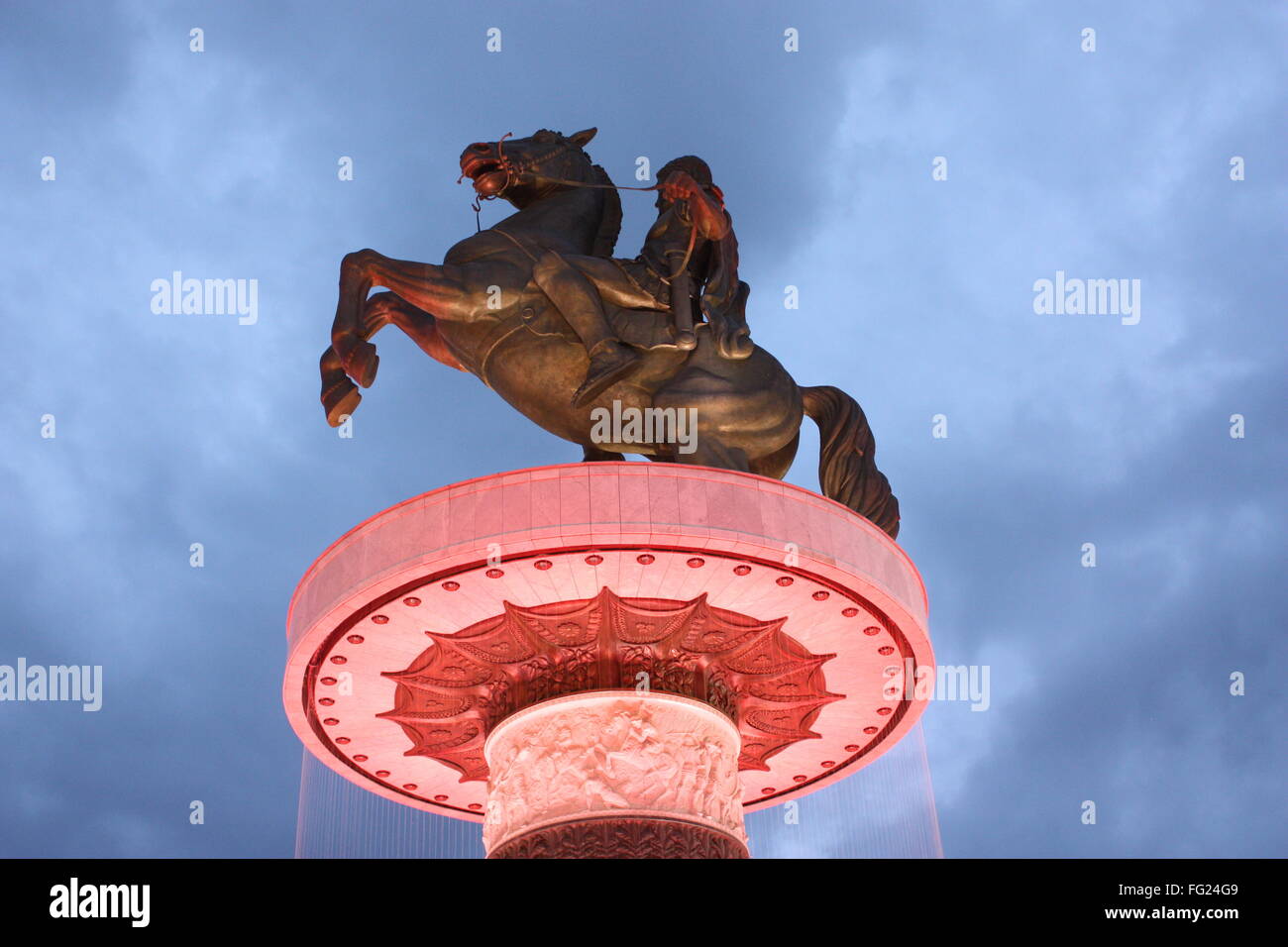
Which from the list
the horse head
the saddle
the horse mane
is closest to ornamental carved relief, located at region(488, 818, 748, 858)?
the saddle

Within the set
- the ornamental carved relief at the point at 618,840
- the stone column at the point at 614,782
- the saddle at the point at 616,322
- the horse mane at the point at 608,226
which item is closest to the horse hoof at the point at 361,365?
the saddle at the point at 616,322

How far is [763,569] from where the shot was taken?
11.8 meters

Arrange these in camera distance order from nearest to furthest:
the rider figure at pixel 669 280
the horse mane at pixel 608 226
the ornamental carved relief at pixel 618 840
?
the ornamental carved relief at pixel 618 840
the rider figure at pixel 669 280
the horse mane at pixel 608 226

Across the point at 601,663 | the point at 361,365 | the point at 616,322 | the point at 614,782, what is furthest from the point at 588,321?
the point at 614,782

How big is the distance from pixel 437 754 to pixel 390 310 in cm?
431

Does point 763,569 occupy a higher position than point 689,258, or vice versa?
point 689,258

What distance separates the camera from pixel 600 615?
12.4 metres

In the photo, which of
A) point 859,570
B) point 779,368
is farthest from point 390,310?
point 859,570

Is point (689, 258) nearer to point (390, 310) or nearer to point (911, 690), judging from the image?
point (390, 310)

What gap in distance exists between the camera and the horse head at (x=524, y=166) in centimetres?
1434

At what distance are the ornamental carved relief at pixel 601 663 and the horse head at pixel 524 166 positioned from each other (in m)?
4.50

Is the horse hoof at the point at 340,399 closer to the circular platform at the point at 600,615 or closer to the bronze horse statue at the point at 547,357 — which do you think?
the bronze horse statue at the point at 547,357

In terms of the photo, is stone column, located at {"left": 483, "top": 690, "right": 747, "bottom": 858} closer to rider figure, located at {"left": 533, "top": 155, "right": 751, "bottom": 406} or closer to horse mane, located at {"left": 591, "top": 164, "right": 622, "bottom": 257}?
rider figure, located at {"left": 533, "top": 155, "right": 751, "bottom": 406}
